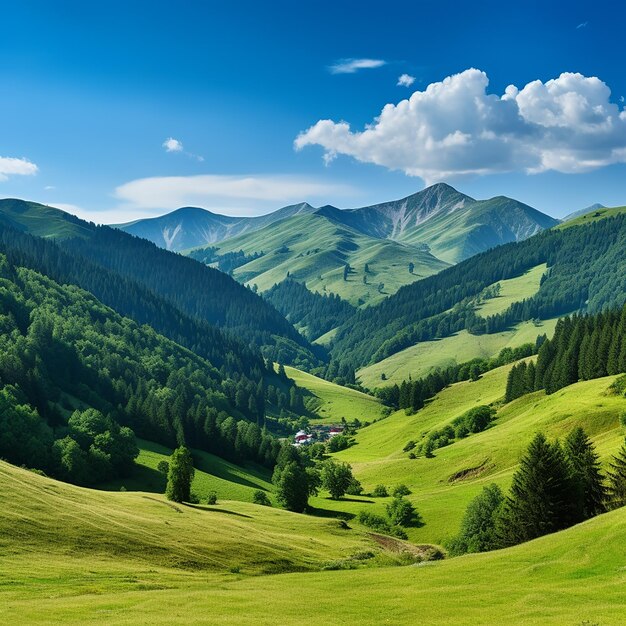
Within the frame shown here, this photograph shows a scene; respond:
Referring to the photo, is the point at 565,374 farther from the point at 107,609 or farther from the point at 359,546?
the point at 107,609

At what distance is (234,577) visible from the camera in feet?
170

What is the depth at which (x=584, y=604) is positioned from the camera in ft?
112

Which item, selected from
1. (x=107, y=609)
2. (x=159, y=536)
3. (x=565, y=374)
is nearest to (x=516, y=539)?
(x=159, y=536)

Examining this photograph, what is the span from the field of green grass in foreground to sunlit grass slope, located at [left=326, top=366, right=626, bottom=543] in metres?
40.9

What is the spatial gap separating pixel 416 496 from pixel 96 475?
62.5m

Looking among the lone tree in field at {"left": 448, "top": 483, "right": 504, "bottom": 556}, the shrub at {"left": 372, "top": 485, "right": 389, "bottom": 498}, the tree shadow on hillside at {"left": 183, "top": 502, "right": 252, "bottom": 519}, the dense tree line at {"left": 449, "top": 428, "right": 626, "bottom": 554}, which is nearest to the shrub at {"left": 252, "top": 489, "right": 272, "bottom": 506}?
the shrub at {"left": 372, "top": 485, "right": 389, "bottom": 498}

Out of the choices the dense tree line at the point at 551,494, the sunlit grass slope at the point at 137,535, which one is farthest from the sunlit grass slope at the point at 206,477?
the dense tree line at the point at 551,494

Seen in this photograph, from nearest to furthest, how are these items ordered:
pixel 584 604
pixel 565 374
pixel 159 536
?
pixel 584 604 → pixel 159 536 → pixel 565 374

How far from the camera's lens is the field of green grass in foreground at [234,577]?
3447cm

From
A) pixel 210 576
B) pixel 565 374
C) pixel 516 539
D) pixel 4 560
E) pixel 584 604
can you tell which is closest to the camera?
pixel 584 604

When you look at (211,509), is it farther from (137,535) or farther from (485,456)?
(485,456)

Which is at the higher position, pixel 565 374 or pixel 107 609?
pixel 565 374

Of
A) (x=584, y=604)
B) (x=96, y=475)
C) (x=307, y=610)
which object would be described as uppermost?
(x=584, y=604)

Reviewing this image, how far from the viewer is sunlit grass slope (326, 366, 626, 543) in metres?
100
